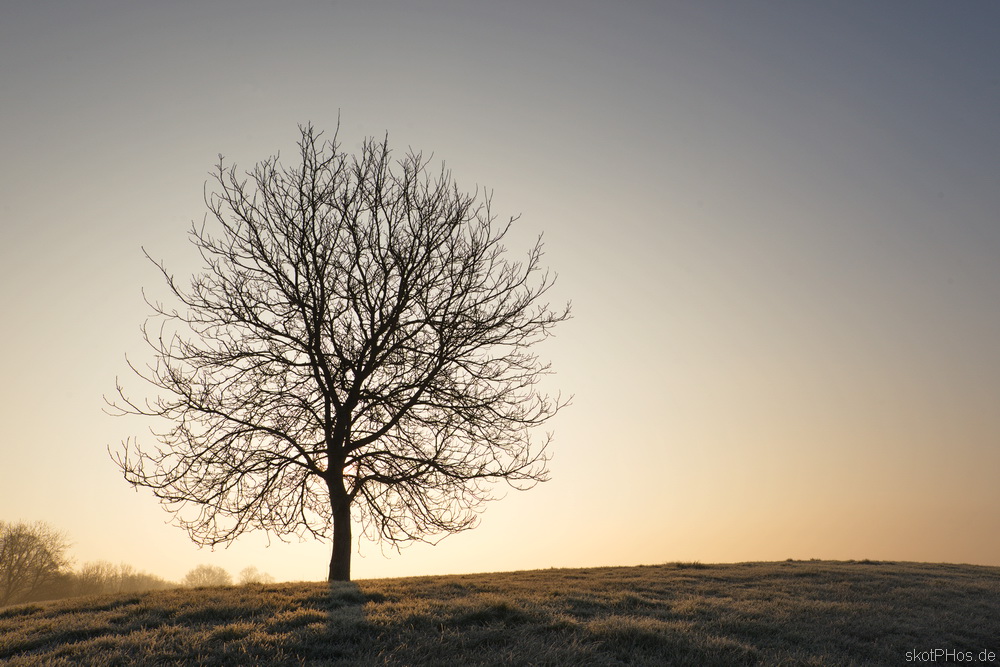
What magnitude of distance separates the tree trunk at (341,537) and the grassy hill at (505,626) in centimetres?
168

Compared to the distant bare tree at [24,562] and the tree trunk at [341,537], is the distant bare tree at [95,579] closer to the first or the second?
the distant bare tree at [24,562]

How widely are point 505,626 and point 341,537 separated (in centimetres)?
725

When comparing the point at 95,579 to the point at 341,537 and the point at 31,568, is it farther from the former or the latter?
the point at 341,537

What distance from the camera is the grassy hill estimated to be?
6.32 m

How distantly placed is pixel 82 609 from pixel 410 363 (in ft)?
24.5

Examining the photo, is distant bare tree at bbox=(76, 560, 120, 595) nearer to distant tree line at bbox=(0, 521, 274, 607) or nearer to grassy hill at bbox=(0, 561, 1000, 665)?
distant tree line at bbox=(0, 521, 274, 607)

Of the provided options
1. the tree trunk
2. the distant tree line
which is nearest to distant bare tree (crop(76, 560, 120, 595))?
the distant tree line

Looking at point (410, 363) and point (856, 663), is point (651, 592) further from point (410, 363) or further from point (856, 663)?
point (410, 363)

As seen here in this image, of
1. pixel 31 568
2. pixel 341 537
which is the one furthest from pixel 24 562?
pixel 341 537

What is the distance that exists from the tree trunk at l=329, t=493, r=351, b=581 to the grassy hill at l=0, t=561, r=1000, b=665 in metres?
1.68

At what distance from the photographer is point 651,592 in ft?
39.2

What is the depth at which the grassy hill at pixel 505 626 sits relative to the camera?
6.32 metres

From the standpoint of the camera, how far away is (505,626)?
7.29 meters

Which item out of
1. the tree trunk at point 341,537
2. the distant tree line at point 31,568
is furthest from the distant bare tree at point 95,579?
the tree trunk at point 341,537
